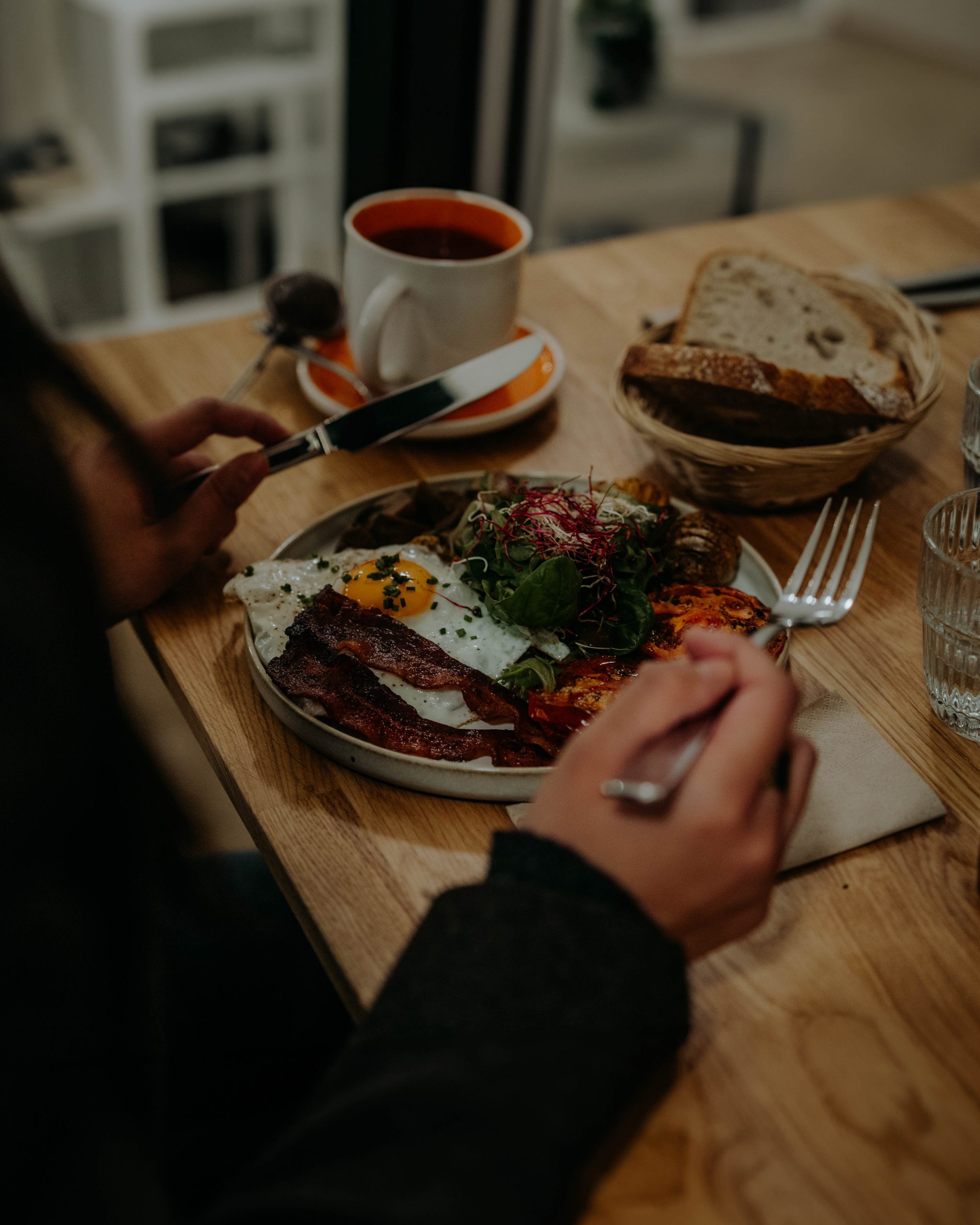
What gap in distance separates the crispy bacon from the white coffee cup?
43cm

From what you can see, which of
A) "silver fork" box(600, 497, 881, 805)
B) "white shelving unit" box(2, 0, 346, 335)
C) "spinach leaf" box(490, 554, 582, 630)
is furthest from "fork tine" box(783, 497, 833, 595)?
"white shelving unit" box(2, 0, 346, 335)

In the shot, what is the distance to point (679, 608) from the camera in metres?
0.97

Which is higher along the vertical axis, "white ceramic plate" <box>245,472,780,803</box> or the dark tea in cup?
the dark tea in cup

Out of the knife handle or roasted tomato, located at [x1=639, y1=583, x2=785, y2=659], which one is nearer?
roasted tomato, located at [x1=639, y1=583, x2=785, y2=659]

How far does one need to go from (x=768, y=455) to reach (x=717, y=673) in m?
0.48

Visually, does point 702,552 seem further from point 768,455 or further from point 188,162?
point 188,162

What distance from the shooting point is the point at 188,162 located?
10.7 ft

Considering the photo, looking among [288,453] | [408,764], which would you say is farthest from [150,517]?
[408,764]

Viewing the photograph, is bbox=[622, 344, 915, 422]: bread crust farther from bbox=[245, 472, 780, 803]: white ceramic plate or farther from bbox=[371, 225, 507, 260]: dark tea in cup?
bbox=[371, 225, 507, 260]: dark tea in cup

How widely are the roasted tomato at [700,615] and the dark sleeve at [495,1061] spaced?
307 mm

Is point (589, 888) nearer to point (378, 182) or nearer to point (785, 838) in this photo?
point (785, 838)

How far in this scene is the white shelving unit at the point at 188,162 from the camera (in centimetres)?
295

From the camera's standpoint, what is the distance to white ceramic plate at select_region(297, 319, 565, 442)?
1.29 m

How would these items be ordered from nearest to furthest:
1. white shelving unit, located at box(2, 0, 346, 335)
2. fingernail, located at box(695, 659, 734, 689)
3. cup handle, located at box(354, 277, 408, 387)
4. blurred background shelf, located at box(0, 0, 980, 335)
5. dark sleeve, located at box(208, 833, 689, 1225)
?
dark sleeve, located at box(208, 833, 689, 1225)
fingernail, located at box(695, 659, 734, 689)
cup handle, located at box(354, 277, 408, 387)
blurred background shelf, located at box(0, 0, 980, 335)
white shelving unit, located at box(2, 0, 346, 335)
